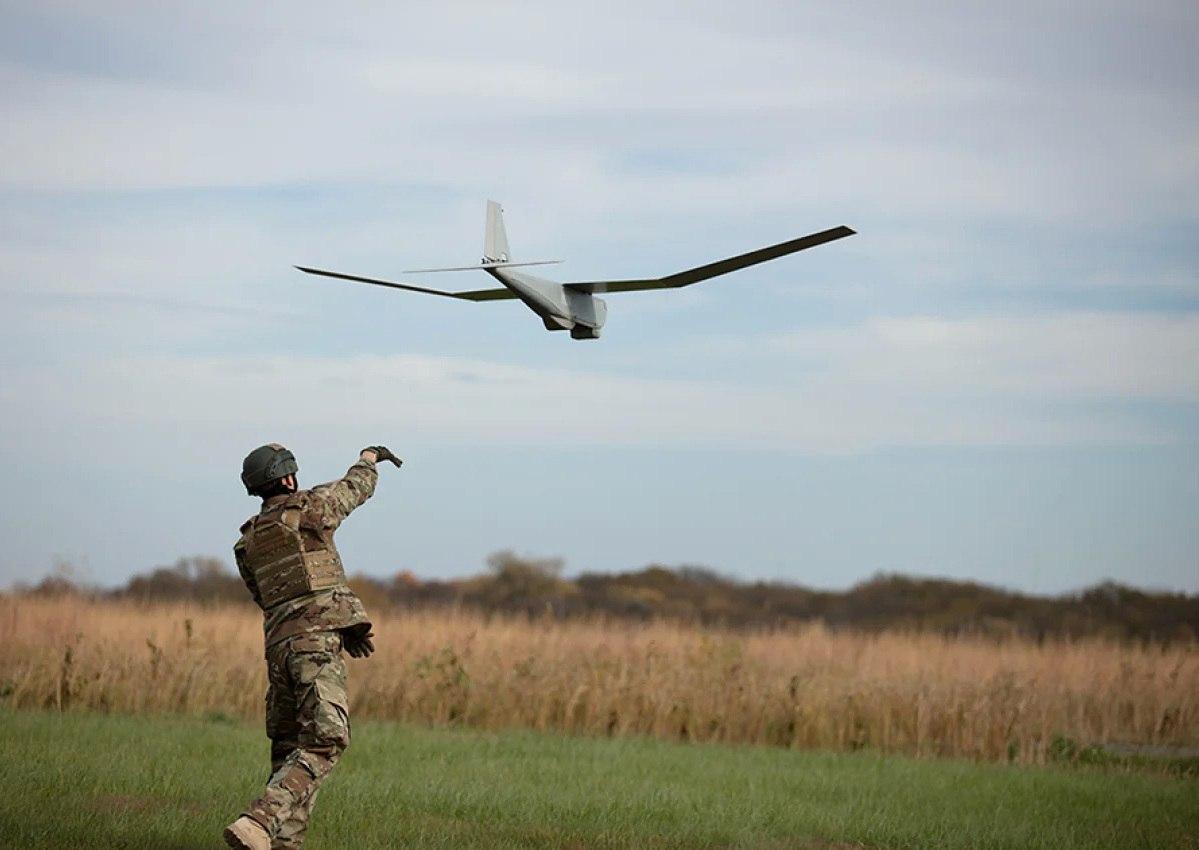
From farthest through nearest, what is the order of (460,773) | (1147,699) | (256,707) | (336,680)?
(1147,699) → (256,707) → (460,773) → (336,680)

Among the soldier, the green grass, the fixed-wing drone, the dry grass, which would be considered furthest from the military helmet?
the dry grass

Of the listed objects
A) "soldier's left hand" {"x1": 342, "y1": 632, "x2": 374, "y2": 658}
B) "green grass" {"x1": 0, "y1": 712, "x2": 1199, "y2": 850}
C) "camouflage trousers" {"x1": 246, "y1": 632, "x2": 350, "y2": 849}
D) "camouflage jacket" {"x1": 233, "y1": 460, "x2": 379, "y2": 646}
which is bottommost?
"green grass" {"x1": 0, "y1": 712, "x2": 1199, "y2": 850}

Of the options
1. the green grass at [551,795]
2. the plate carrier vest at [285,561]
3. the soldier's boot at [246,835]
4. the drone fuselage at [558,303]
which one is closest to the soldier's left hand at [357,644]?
the plate carrier vest at [285,561]

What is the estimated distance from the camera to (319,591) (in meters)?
9.02

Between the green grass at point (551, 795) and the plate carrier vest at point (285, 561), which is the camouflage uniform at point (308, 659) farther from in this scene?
the green grass at point (551, 795)

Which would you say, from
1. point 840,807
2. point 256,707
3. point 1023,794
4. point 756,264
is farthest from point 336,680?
point 256,707

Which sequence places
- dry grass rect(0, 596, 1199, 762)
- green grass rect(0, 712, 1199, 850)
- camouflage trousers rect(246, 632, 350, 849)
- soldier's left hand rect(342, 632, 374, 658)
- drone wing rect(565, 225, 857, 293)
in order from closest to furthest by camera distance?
drone wing rect(565, 225, 857, 293) < camouflage trousers rect(246, 632, 350, 849) < soldier's left hand rect(342, 632, 374, 658) < green grass rect(0, 712, 1199, 850) < dry grass rect(0, 596, 1199, 762)

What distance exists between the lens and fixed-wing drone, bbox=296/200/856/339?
303 inches

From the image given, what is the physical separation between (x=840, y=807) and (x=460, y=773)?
338 cm

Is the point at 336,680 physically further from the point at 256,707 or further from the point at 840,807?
the point at 256,707

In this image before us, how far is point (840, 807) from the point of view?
13.1 metres

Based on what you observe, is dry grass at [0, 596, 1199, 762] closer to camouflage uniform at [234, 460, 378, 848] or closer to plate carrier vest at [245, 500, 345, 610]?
camouflage uniform at [234, 460, 378, 848]

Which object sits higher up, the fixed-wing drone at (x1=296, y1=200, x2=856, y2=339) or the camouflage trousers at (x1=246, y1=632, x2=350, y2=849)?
the fixed-wing drone at (x1=296, y1=200, x2=856, y2=339)

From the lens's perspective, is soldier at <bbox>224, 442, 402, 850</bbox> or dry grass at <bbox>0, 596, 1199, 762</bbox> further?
dry grass at <bbox>0, 596, 1199, 762</bbox>
